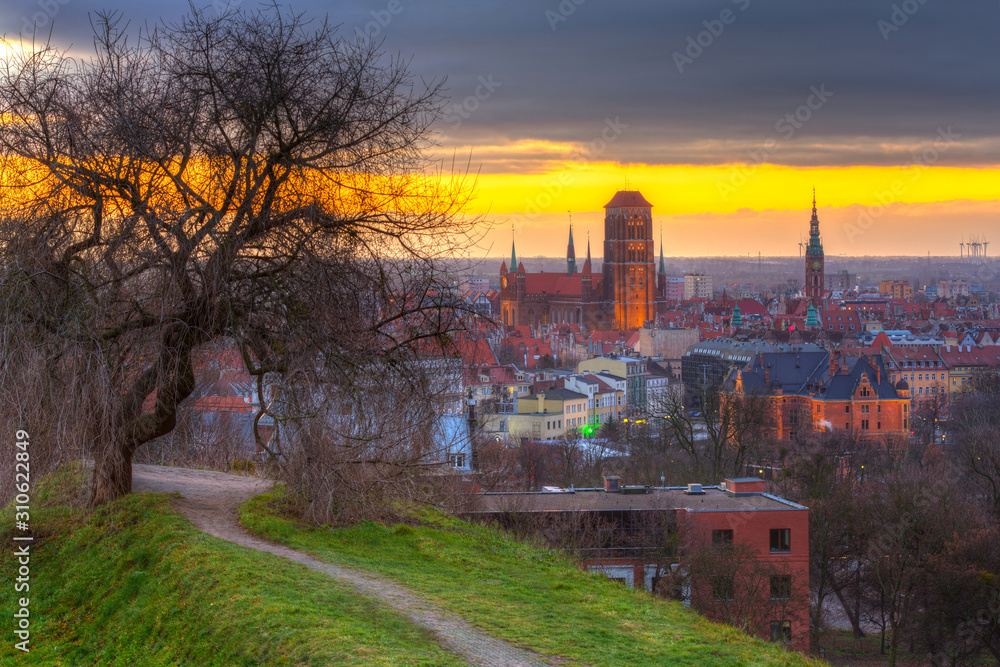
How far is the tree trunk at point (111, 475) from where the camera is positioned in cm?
1108

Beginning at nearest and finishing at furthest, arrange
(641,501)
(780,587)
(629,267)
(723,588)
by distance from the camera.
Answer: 1. (723,588)
2. (780,587)
3. (641,501)
4. (629,267)

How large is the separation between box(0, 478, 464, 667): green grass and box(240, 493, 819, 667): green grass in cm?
84

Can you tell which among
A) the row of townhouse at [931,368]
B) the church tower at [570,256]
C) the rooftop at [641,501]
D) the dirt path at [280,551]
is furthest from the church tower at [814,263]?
the dirt path at [280,551]

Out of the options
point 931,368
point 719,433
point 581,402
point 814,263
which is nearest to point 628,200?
point 814,263

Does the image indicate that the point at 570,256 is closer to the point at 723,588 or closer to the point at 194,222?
the point at 723,588

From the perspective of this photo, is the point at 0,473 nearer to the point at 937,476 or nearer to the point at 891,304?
the point at 937,476

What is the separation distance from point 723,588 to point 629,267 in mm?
141040

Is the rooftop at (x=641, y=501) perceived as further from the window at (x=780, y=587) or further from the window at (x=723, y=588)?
the window at (x=723, y=588)

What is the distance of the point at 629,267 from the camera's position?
160000 mm

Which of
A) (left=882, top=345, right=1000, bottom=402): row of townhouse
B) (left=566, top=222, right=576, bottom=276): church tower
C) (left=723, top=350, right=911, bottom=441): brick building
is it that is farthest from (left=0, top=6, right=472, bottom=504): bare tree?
(left=566, top=222, right=576, bottom=276): church tower

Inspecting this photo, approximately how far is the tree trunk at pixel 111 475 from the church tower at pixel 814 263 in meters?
170

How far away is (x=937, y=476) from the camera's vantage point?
37688 millimetres

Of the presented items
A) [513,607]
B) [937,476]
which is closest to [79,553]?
[513,607]

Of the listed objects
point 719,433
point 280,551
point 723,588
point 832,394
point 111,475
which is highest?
point 111,475
